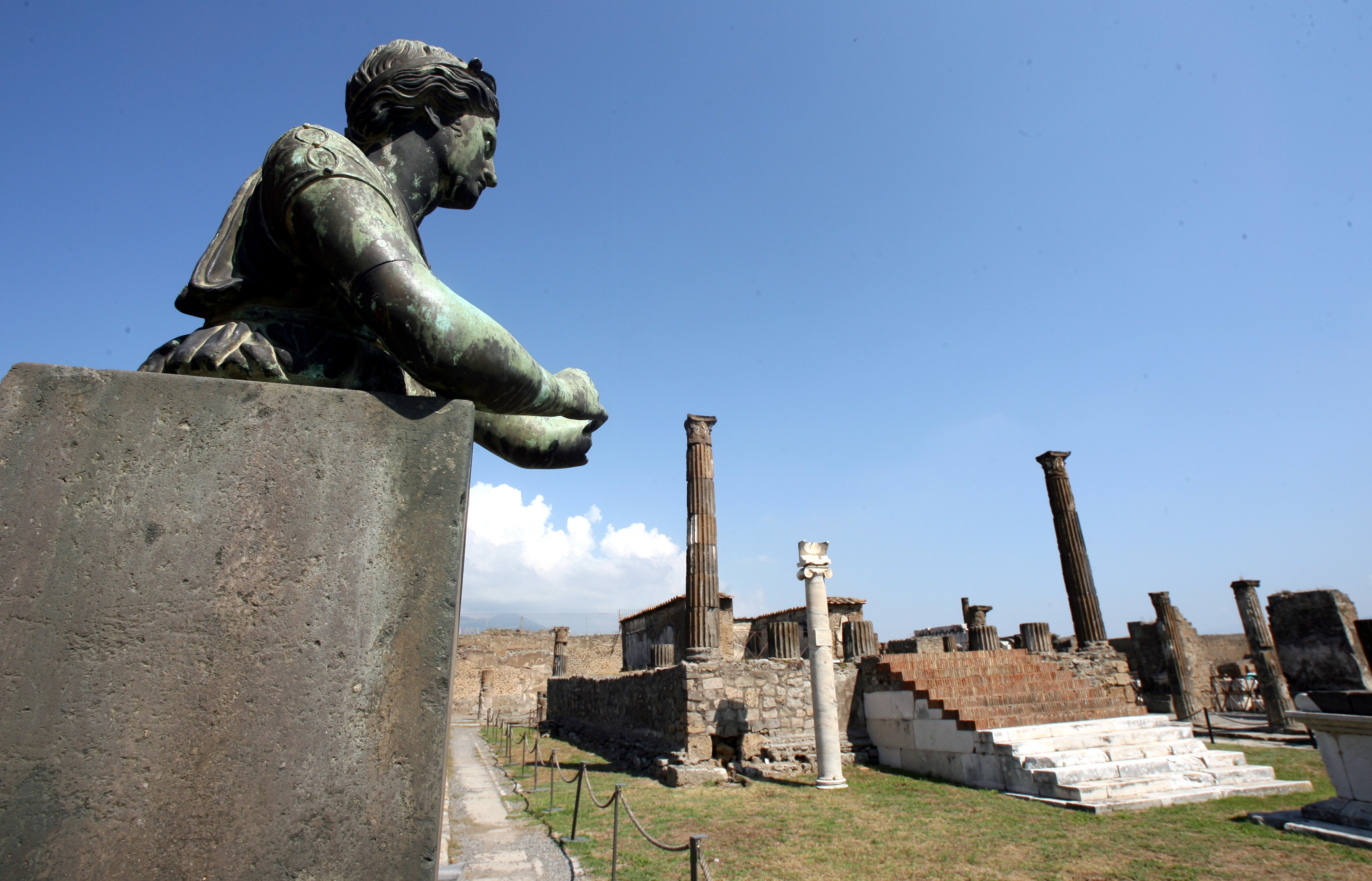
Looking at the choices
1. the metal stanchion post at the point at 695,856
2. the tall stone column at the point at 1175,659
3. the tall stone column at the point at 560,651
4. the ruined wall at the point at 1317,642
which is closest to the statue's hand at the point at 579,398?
the metal stanchion post at the point at 695,856

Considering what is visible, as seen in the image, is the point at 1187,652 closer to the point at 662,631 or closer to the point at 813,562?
the point at 662,631

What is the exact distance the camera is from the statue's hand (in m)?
1.40

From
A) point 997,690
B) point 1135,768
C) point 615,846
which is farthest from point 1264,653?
point 615,846

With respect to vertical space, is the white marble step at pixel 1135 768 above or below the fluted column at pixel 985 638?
below

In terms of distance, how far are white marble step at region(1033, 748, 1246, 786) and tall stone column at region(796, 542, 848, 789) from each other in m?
2.89

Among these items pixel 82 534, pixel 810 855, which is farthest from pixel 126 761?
pixel 810 855

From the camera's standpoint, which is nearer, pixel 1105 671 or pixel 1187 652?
pixel 1105 671

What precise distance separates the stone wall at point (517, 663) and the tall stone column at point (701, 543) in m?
18.6

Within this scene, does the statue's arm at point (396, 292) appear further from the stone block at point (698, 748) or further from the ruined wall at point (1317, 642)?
the ruined wall at point (1317, 642)

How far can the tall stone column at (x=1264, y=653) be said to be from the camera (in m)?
15.6

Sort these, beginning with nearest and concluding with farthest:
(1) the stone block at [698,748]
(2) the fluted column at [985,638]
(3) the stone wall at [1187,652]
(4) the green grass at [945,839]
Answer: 1. (4) the green grass at [945,839]
2. (1) the stone block at [698,748]
3. (2) the fluted column at [985,638]
4. (3) the stone wall at [1187,652]

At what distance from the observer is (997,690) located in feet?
36.4

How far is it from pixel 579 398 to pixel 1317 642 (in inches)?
773

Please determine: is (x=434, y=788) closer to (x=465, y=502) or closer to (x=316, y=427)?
(x=465, y=502)
